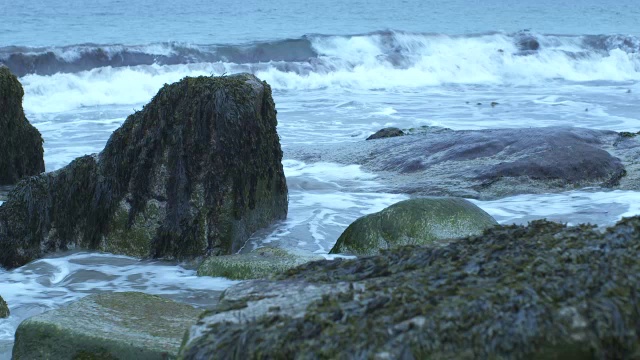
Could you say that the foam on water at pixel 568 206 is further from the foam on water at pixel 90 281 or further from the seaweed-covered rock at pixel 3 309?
the seaweed-covered rock at pixel 3 309

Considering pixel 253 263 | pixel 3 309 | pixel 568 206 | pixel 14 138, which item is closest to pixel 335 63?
pixel 14 138

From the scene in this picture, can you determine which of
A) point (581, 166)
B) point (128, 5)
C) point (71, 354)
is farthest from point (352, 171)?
point (128, 5)

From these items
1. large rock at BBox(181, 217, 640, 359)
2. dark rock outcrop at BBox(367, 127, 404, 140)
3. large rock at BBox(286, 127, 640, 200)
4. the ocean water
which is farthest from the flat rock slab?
dark rock outcrop at BBox(367, 127, 404, 140)

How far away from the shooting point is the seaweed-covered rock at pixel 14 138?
27.5 ft

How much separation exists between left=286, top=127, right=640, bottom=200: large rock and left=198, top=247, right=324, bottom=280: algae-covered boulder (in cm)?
263

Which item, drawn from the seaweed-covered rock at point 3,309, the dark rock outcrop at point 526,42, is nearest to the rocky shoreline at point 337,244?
the seaweed-covered rock at point 3,309

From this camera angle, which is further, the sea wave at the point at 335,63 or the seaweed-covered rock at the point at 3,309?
the sea wave at the point at 335,63

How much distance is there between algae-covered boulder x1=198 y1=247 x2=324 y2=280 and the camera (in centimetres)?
524

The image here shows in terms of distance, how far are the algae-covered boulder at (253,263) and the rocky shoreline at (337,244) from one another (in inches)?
0.5

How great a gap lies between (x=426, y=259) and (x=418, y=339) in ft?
1.68

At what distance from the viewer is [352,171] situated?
29.8 ft

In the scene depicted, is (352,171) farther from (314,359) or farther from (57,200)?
(314,359)

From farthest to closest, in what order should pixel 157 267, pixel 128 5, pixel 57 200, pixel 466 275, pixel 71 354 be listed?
pixel 128 5 < pixel 57 200 < pixel 157 267 < pixel 71 354 < pixel 466 275

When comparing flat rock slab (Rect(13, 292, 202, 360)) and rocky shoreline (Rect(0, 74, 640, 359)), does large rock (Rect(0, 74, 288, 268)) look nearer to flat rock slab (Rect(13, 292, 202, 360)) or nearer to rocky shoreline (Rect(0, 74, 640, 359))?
rocky shoreline (Rect(0, 74, 640, 359))
